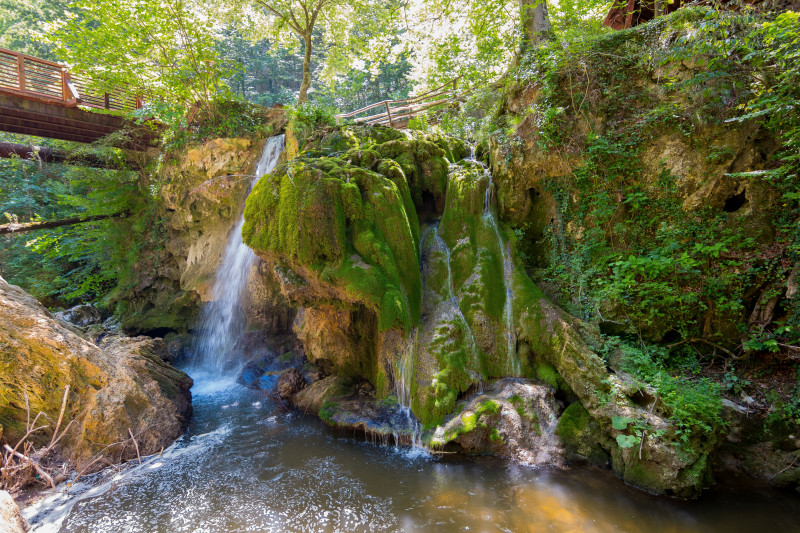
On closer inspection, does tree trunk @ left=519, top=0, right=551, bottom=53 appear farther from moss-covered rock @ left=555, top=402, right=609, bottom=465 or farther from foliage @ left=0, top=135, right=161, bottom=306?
foliage @ left=0, top=135, right=161, bottom=306

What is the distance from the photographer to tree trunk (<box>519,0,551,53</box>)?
844cm

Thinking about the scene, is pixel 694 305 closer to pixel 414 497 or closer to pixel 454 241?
pixel 454 241

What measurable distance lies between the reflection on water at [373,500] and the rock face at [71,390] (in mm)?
→ 535

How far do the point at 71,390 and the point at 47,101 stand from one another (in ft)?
32.7

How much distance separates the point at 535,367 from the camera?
647 cm

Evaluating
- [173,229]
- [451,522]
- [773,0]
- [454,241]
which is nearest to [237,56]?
[173,229]

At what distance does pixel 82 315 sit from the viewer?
Result: 11.9m

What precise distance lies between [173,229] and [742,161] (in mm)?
15574

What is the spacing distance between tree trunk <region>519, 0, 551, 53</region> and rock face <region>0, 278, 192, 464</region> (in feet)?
35.8

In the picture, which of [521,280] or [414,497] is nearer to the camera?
[414,497]

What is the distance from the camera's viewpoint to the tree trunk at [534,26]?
8.44m

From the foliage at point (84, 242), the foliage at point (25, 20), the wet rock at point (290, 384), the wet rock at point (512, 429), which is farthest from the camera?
the foliage at point (25, 20)

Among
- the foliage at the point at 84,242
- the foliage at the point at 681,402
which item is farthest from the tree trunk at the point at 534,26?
the foliage at the point at 84,242

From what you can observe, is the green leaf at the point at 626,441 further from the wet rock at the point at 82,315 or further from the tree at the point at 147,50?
the wet rock at the point at 82,315
